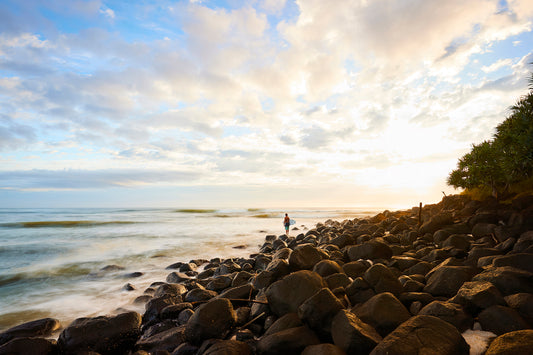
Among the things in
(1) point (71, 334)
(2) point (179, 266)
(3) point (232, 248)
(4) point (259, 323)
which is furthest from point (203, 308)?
(3) point (232, 248)

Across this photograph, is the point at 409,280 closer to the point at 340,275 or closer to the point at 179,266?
the point at 340,275

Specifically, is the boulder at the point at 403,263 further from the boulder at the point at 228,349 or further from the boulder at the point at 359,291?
the boulder at the point at 228,349

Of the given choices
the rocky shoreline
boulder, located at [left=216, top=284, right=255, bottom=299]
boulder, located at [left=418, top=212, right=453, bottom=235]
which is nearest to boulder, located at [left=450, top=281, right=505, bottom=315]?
the rocky shoreline

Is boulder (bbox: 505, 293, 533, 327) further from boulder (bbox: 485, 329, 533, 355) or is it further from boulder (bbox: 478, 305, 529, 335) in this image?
A: boulder (bbox: 485, 329, 533, 355)

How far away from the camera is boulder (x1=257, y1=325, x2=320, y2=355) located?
346 cm

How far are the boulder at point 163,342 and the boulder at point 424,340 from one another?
3429mm

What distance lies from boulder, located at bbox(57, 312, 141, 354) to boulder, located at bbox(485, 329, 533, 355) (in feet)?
18.1

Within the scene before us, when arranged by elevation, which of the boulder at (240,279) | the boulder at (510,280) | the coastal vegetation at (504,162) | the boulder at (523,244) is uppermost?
the coastal vegetation at (504,162)

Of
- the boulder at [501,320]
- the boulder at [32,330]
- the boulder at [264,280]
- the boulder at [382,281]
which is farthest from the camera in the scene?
the boulder at [264,280]

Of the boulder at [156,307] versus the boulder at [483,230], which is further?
the boulder at [483,230]

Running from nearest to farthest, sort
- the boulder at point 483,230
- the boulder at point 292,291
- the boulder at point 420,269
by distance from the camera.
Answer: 1. the boulder at point 292,291
2. the boulder at point 420,269
3. the boulder at point 483,230

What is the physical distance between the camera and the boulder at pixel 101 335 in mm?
4423

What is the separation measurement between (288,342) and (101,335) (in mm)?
3453

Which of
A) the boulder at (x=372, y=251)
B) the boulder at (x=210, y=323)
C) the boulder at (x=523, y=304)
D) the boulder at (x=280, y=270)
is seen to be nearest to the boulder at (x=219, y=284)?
the boulder at (x=280, y=270)
